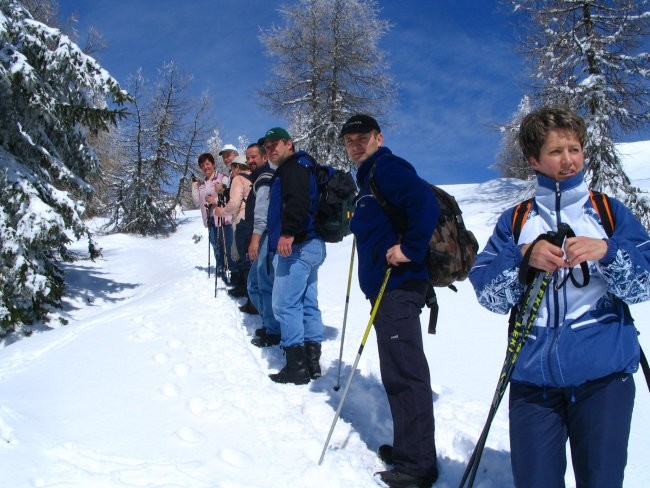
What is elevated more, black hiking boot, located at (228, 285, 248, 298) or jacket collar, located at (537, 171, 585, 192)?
jacket collar, located at (537, 171, 585, 192)

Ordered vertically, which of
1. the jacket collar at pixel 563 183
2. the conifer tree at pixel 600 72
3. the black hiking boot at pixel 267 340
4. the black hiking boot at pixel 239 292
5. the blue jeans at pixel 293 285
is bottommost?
the black hiking boot at pixel 267 340

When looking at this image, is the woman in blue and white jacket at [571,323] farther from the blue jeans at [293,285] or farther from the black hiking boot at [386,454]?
the blue jeans at [293,285]

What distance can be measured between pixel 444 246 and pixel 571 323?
124 cm

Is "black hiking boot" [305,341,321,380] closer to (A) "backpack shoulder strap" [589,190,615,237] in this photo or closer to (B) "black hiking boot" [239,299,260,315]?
(B) "black hiking boot" [239,299,260,315]

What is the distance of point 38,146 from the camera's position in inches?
349

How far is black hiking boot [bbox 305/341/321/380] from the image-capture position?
15.2ft

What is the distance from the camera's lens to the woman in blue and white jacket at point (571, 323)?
6.00 ft

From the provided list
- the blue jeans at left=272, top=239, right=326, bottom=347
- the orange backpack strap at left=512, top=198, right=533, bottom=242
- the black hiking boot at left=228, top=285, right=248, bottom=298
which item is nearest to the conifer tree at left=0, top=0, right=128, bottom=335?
the black hiking boot at left=228, top=285, right=248, bottom=298

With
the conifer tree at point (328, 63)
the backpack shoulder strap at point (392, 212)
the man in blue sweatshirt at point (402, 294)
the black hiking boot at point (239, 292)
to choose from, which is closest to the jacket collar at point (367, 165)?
the man in blue sweatshirt at point (402, 294)

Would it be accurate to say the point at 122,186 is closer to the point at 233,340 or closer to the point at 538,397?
the point at 233,340

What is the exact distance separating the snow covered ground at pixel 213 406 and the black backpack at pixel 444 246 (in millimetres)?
1113

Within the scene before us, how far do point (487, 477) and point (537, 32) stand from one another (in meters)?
12.0

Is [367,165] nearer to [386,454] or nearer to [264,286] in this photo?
[386,454]

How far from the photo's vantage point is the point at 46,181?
29.4 feet
